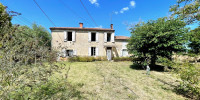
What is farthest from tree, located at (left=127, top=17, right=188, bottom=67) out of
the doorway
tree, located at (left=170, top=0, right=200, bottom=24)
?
the doorway

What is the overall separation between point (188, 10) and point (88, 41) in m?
10.2

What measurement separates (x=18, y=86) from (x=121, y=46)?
459 inches

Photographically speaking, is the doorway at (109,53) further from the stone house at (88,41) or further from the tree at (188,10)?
the tree at (188,10)

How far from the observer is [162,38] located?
5.24 metres

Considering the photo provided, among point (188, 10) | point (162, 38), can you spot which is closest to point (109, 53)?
point (162, 38)

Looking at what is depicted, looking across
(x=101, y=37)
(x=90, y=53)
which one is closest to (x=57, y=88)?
(x=90, y=53)

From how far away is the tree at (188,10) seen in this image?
5.23 m

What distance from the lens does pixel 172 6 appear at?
6.40 metres

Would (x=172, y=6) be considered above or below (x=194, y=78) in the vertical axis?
above

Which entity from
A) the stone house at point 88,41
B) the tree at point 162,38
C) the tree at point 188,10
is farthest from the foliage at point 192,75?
the stone house at point 88,41

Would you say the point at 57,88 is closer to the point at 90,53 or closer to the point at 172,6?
the point at 90,53

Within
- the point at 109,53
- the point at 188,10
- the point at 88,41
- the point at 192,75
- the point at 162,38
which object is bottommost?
the point at 192,75

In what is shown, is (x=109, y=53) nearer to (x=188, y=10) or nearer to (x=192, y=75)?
(x=188, y=10)

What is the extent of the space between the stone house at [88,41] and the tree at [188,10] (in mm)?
5994
